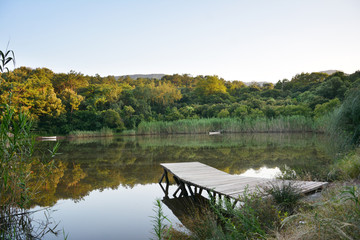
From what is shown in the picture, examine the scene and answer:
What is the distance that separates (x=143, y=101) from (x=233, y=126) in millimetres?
12490

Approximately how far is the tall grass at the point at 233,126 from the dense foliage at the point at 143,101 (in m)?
1.66

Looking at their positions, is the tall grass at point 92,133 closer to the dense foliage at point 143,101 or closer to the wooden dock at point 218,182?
the dense foliage at point 143,101

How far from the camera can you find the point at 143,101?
3222 cm

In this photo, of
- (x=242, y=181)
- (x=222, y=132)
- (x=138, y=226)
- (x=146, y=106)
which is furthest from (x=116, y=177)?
(x=146, y=106)

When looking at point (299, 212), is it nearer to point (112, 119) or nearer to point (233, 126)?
point (233, 126)

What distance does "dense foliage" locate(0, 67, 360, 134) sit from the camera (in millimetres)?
24953

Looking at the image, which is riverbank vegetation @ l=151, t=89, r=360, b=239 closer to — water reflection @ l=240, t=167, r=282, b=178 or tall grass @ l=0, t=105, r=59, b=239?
water reflection @ l=240, t=167, r=282, b=178

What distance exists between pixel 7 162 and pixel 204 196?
10.4 feet

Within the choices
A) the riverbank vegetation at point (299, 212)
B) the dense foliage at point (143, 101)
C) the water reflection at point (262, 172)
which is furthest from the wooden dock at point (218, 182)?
the dense foliage at point (143, 101)

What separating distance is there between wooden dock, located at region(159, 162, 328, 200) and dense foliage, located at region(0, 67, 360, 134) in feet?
62.2

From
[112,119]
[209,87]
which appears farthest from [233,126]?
[209,87]

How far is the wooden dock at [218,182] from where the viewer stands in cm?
377

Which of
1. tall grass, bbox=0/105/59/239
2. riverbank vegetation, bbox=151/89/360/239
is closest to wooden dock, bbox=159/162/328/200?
riverbank vegetation, bbox=151/89/360/239

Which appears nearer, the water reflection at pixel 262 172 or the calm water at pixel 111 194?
the calm water at pixel 111 194
